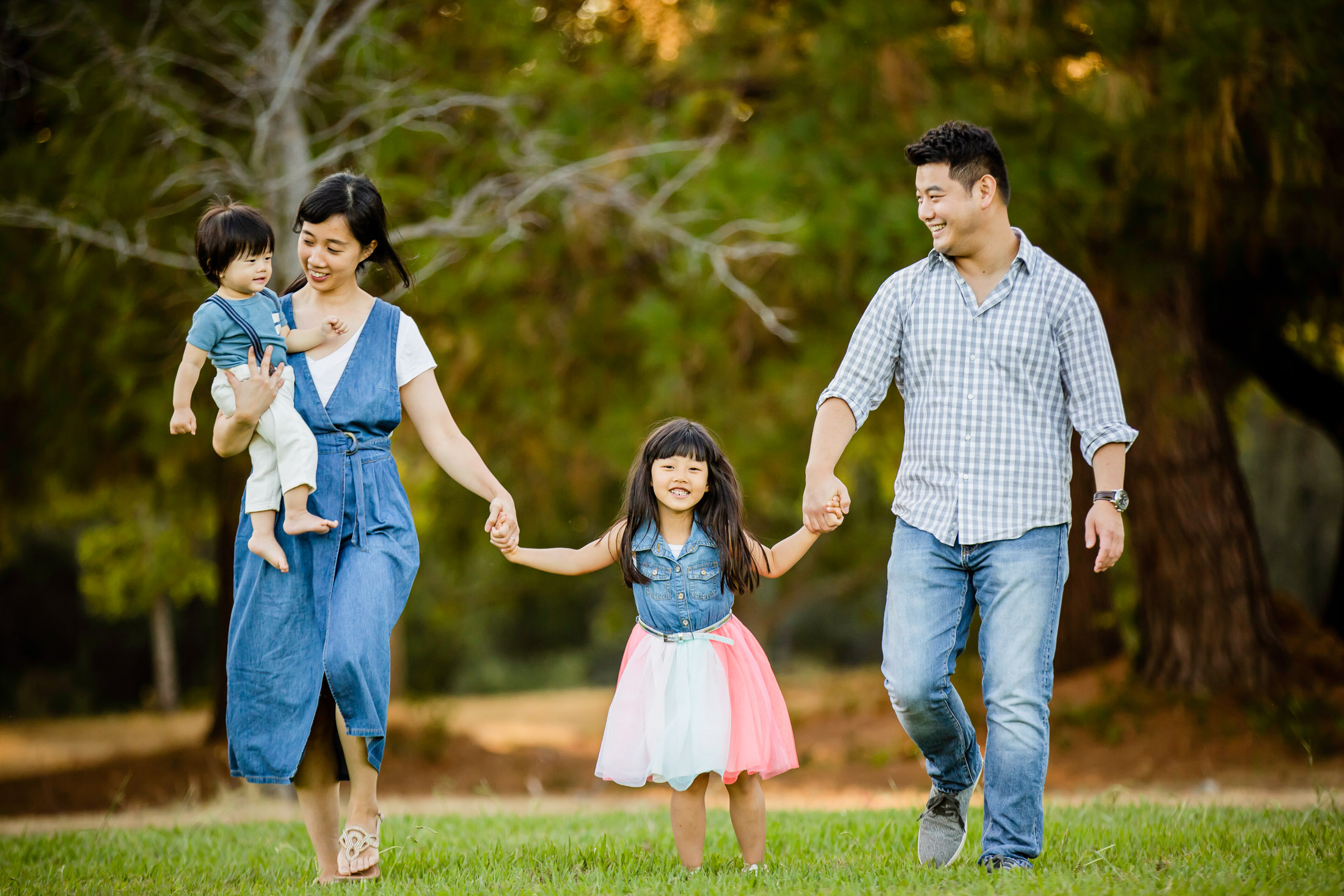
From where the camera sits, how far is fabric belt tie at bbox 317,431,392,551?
3725mm

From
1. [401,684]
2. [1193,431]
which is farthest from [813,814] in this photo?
[401,684]

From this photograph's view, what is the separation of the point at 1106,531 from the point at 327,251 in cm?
249

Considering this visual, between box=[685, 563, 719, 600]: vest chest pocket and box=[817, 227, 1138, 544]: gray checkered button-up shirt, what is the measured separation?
0.62 metres

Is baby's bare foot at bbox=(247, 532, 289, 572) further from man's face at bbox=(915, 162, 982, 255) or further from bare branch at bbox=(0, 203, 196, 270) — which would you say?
bare branch at bbox=(0, 203, 196, 270)

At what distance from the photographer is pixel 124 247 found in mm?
7121

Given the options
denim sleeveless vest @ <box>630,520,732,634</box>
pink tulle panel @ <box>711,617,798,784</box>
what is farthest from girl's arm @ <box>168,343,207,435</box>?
pink tulle panel @ <box>711,617,798,784</box>

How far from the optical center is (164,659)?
64.0ft

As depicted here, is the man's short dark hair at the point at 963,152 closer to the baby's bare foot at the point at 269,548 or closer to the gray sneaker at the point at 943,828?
the gray sneaker at the point at 943,828

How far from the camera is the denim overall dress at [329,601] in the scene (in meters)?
3.61

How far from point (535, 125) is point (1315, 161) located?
5438 mm

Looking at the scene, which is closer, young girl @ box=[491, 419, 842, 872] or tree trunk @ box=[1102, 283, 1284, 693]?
young girl @ box=[491, 419, 842, 872]

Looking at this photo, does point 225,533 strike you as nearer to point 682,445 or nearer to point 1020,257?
point 682,445

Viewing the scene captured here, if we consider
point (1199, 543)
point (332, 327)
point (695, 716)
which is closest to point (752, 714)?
point (695, 716)

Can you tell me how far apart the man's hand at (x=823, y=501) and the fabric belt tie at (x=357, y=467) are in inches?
50.8
